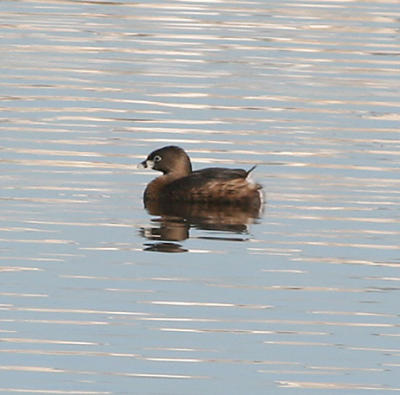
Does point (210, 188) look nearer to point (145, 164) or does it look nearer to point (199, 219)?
point (199, 219)

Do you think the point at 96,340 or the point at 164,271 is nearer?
the point at 96,340

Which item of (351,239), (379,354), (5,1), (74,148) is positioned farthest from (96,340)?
(5,1)

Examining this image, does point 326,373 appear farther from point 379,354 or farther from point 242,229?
point 242,229

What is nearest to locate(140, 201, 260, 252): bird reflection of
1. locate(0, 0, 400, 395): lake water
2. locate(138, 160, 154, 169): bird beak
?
locate(0, 0, 400, 395): lake water

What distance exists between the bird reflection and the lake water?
0.13 feet

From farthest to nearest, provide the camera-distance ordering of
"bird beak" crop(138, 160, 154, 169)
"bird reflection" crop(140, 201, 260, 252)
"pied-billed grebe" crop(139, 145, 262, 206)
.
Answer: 1. "bird beak" crop(138, 160, 154, 169)
2. "pied-billed grebe" crop(139, 145, 262, 206)
3. "bird reflection" crop(140, 201, 260, 252)

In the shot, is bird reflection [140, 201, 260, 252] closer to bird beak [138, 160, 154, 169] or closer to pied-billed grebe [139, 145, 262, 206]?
pied-billed grebe [139, 145, 262, 206]

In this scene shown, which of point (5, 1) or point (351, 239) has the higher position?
point (5, 1)

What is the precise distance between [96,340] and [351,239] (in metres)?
3.75

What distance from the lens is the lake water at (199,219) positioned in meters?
10.6

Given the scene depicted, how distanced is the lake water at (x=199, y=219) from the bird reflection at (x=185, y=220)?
1.5 inches

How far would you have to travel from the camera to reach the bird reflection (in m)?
14.3

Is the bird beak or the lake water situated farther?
the bird beak

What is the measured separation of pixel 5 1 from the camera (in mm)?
32750
